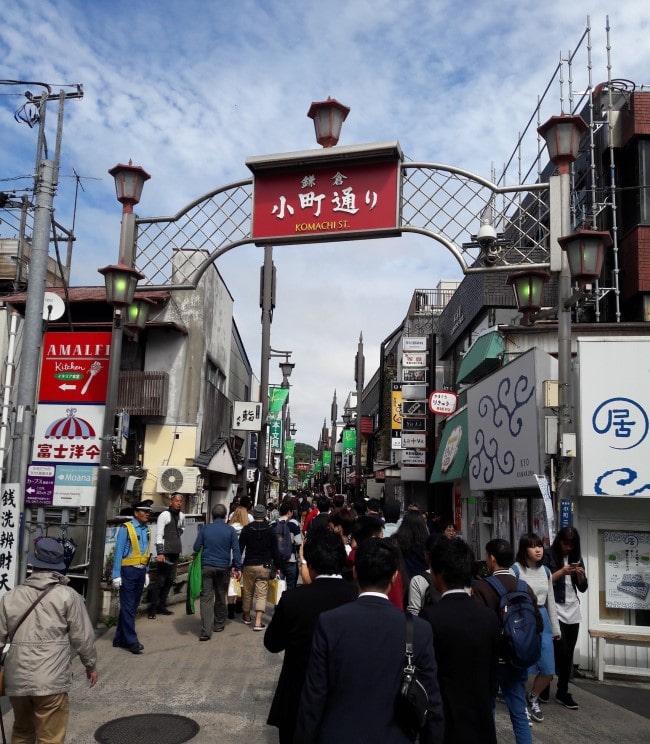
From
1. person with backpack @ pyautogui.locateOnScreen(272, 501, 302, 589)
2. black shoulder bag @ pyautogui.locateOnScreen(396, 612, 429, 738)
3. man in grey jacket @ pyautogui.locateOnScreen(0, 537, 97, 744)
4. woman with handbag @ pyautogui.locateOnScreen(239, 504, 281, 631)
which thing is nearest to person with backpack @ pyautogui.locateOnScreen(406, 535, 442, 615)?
black shoulder bag @ pyautogui.locateOnScreen(396, 612, 429, 738)

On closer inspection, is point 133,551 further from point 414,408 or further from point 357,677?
point 414,408

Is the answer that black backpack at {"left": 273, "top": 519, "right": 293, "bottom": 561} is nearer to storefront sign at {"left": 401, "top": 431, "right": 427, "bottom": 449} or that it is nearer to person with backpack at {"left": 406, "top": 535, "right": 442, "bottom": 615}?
person with backpack at {"left": 406, "top": 535, "right": 442, "bottom": 615}

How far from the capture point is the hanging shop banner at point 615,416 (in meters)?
9.23

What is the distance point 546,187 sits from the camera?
1007cm

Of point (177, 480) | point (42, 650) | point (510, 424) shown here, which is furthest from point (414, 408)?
point (42, 650)

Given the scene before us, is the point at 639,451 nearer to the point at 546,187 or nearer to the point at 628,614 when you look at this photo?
the point at 628,614

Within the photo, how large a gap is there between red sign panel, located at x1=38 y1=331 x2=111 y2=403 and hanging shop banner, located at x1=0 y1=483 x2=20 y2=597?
2.96 m

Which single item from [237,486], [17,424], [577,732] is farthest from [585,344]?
[237,486]

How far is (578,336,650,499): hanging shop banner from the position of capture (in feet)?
30.3

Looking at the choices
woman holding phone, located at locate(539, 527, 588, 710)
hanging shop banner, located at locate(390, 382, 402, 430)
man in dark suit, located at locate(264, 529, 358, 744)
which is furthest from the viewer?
hanging shop banner, located at locate(390, 382, 402, 430)

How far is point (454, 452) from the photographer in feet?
63.2

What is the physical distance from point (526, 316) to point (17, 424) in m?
7.30

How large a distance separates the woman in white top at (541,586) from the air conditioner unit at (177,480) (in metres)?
14.1

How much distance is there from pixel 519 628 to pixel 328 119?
25.8 ft
